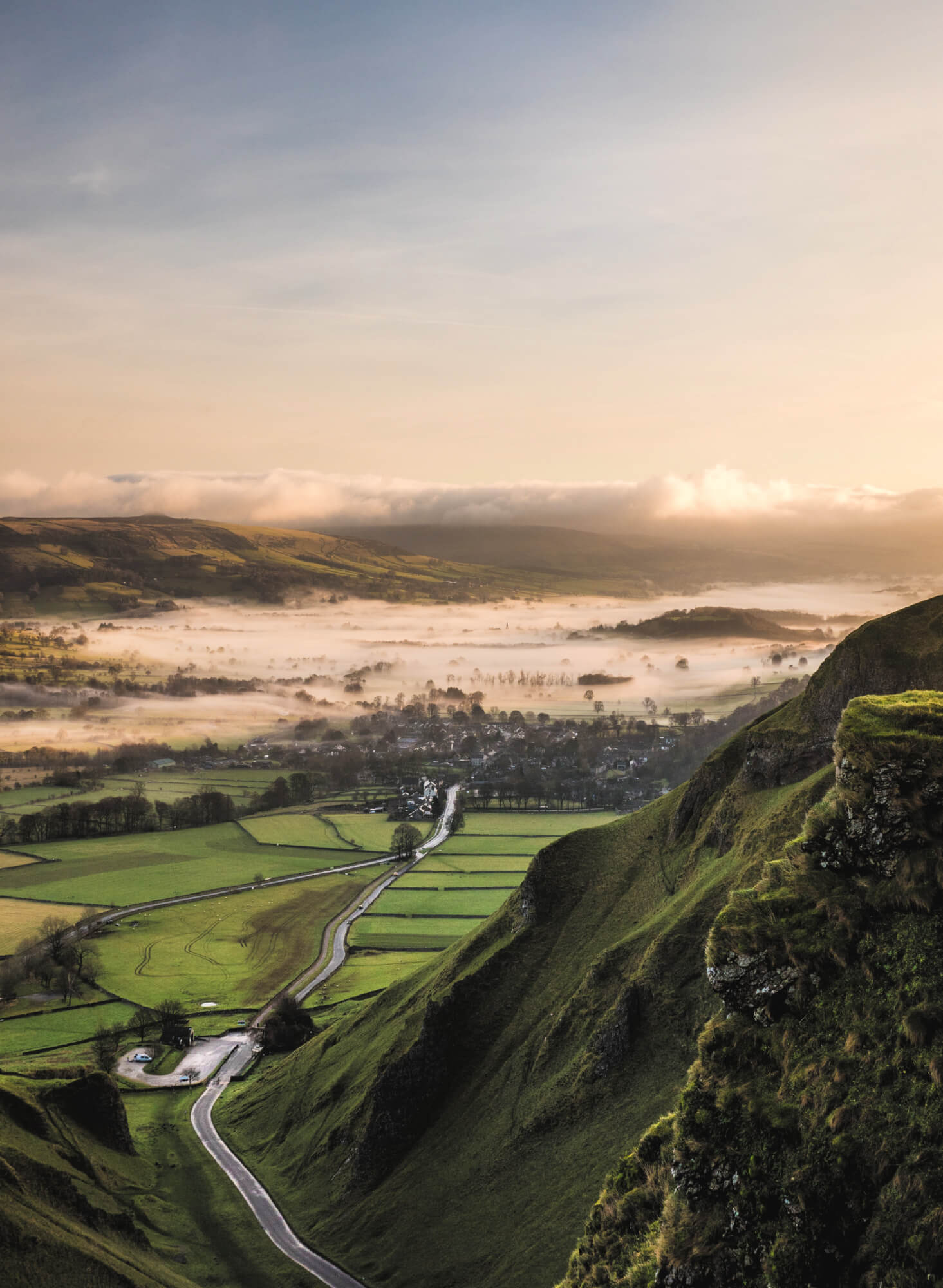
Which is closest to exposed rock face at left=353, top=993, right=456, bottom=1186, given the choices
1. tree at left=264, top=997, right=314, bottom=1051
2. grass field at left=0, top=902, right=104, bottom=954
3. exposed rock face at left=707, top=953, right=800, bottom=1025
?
tree at left=264, top=997, right=314, bottom=1051

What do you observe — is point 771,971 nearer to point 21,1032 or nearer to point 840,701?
point 840,701

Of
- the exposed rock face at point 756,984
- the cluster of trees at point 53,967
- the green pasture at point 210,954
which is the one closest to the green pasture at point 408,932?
the green pasture at point 210,954

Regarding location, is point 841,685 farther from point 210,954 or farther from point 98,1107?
point 210,954

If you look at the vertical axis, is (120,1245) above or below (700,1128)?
below

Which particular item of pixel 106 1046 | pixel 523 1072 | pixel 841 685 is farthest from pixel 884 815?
pixel 106 1046

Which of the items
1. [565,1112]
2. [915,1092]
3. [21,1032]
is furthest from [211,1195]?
[915,1092]

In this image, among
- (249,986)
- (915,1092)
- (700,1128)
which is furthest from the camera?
(249,986)

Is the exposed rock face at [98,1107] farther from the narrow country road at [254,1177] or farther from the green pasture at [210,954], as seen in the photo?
the green pasture at [210,954]

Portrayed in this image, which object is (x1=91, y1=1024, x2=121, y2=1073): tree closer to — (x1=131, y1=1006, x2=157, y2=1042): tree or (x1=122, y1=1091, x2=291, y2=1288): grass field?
(x1=131, y1=1006, x2=157, y2=1042): tree
